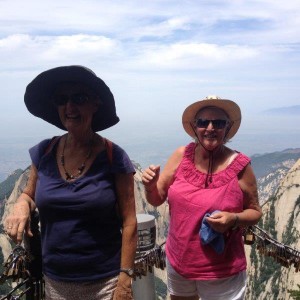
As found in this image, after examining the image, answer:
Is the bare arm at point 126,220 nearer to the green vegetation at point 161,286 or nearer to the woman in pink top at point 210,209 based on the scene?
the woman in pink top at point 210,209

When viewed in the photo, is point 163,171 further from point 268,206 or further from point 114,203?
point 268,206

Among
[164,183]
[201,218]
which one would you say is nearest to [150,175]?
[164,183]

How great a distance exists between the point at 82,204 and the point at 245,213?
160 centimetres

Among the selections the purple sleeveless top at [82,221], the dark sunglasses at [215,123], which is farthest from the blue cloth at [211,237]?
the purple sleeveless top at [82,221]

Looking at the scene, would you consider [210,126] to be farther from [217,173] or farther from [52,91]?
[52,91]

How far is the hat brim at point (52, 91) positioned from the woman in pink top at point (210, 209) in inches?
30.3

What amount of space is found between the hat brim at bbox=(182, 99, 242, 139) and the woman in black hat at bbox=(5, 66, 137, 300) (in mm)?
1158

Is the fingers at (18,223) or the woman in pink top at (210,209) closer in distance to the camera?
the fingers at (18,223)

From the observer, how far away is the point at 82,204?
120 inches

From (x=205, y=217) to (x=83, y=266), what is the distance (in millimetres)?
1198

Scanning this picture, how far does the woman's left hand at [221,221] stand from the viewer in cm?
366

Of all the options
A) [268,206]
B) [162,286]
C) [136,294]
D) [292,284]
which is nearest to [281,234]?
[268,206]

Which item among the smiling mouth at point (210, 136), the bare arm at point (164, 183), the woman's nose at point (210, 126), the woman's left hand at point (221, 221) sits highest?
the woman's nose at point (210, 126)

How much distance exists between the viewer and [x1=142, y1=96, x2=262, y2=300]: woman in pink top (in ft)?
12.7
